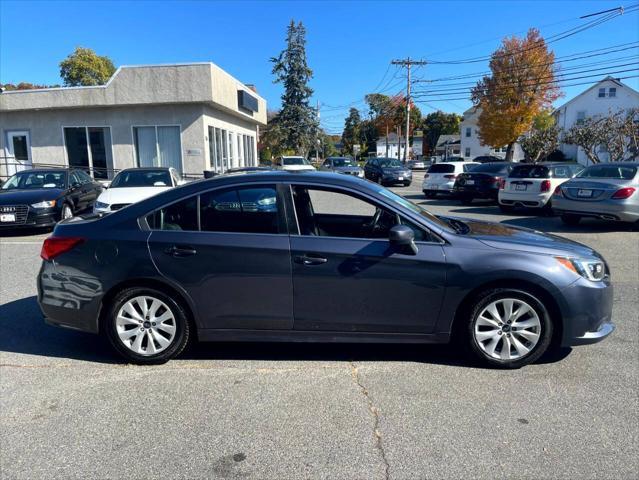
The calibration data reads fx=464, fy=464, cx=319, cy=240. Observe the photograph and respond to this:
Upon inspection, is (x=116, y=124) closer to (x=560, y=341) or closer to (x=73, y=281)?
(x=73, y=281)

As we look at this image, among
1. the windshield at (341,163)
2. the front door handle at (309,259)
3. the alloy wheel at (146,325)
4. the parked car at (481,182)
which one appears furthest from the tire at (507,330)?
the windshield at (341,163)

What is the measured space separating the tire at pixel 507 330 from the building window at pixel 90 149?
19.7 metres

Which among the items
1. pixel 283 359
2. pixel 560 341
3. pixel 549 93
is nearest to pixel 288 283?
pixel 283 359

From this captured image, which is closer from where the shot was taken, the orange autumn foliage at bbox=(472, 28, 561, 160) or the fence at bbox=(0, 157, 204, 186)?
the fence at bbox=(0, 157, 204, 186)

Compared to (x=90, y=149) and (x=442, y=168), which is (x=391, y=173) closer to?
(x=442, y=168)

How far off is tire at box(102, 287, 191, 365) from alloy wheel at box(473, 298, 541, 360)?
2412 mm

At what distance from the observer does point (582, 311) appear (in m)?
3.66

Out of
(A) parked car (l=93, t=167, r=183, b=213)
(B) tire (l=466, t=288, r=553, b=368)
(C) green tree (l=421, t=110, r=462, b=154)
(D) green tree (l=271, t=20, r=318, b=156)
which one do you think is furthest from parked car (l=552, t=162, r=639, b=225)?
(C) green tree (l=421, t=110, r=462, b=154)

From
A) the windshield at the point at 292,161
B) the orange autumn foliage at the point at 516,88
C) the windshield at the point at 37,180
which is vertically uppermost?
the orange autumn foliage at the point at 516,88

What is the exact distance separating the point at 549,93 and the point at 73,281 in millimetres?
40806

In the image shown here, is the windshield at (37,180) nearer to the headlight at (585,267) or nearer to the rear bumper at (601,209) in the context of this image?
the headlight at (585,267)

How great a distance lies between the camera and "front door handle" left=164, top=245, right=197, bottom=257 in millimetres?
3730

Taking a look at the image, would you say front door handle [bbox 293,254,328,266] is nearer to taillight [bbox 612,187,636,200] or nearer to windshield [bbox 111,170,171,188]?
windshield [bbox 111,170,171,188]

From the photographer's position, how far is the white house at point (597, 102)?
4759 cm
